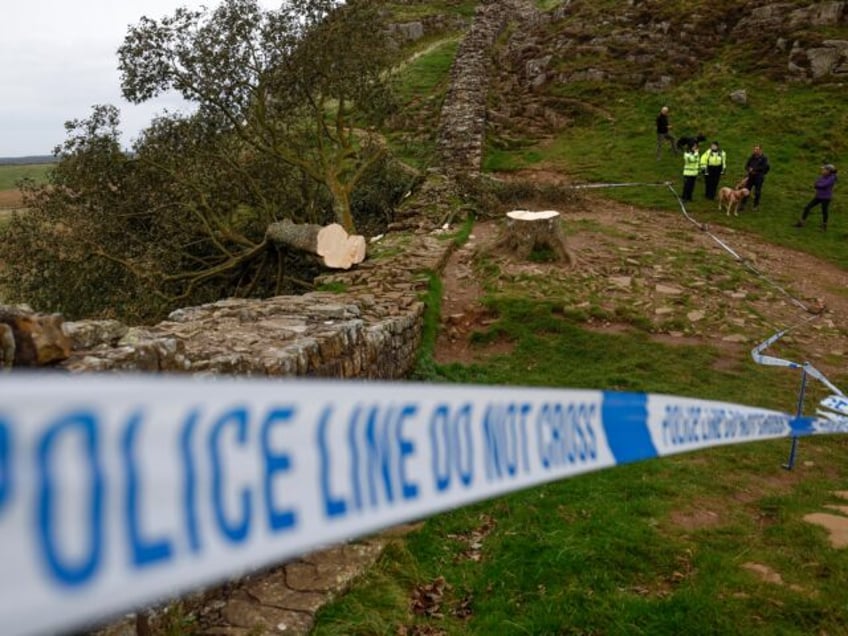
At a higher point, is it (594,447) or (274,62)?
(274,62)

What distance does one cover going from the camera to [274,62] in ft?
43.4

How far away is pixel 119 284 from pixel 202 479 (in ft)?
40.8

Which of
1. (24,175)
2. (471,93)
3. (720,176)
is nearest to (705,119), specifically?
(720,176)

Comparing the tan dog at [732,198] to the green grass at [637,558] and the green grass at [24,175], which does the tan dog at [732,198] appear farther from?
the green grass at [24,175]

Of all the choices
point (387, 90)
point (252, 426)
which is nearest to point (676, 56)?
point (387, 90)

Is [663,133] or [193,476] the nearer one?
[193,476]

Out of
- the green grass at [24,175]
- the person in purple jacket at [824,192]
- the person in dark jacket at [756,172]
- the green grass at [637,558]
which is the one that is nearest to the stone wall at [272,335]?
the green grass at [637,558]

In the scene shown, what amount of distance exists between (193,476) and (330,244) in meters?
9.59

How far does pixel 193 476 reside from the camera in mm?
952

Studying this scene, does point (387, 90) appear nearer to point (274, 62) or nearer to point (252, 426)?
point (274, 62)

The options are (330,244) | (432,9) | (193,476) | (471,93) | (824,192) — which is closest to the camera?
(193,476)

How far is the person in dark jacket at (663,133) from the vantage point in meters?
17.8

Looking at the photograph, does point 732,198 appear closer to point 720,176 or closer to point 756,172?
point 756,172

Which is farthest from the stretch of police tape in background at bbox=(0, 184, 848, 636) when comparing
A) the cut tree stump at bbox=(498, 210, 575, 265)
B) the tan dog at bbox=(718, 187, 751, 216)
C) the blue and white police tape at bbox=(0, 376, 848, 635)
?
the tan dog at bbox=(718, 187, 751, 216)
